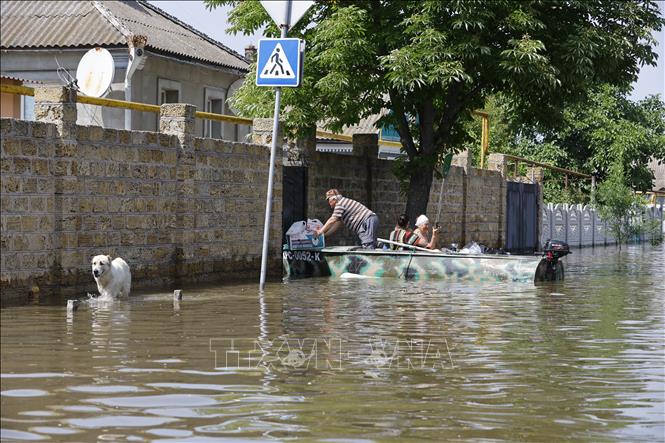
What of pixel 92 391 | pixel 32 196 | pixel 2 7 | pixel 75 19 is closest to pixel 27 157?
pixel 32 196

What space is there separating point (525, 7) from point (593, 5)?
1.76 meters

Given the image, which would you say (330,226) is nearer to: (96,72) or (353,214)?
(353,214)

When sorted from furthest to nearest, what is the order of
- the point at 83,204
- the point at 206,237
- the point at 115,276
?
the point at 206,237, the point at 83,204, the point at 115,276

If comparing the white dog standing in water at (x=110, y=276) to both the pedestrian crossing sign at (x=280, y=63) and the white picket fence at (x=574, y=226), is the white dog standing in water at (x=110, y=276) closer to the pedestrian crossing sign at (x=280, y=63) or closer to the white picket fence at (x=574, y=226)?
the pedestrian crossing sign at (x=280, y=63)

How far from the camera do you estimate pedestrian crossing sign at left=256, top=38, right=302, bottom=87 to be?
16.3 meters

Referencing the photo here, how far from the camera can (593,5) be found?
2325 centimetres

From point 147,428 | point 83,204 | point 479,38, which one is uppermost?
point 479,38

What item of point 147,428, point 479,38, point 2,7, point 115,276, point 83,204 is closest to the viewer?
point 2,7

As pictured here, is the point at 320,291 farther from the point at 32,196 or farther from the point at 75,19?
the point at 75,19

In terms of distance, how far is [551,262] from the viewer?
20016mm

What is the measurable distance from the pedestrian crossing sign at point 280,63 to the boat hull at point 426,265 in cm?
414

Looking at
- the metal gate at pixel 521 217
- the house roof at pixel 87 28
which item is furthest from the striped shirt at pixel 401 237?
the metal gate at pixel 521 217

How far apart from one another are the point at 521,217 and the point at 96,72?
19513 millimetres

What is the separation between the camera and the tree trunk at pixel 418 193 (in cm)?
2503
